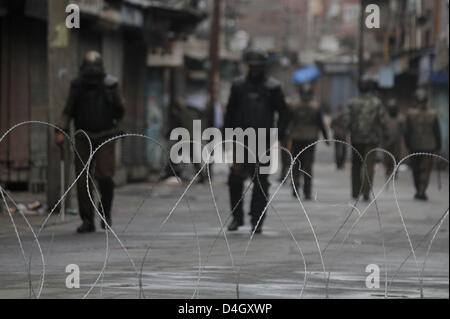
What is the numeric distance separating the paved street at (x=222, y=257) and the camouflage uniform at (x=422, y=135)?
113 inches

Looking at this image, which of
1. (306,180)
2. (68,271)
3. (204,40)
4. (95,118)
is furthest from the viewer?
(204,40)

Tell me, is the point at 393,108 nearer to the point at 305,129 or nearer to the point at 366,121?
the point at 305,129

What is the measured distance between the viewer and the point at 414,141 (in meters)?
21.1

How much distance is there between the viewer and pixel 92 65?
12.8m

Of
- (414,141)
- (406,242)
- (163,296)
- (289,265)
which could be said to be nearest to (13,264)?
(163,296)

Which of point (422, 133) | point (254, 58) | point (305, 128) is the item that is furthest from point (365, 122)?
point (254, 58)

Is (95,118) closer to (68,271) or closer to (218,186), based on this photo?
(68,271)

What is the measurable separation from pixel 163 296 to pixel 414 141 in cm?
1358

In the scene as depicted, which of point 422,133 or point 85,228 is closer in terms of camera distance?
point 85,228

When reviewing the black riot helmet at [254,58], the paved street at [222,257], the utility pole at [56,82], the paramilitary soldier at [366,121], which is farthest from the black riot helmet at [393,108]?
the black riot helmet at [254,58]

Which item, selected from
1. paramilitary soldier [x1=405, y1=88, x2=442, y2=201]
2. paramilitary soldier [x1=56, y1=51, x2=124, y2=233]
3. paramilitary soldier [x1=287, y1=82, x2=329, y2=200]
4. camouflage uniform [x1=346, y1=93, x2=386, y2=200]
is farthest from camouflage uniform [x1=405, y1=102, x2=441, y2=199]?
paramilitary soldier [x1=56, y1=51, x2=124, y2=233]

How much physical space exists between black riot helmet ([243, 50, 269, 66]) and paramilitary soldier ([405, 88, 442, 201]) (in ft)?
26.0

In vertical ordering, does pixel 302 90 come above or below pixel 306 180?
above

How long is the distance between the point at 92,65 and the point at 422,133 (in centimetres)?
941
